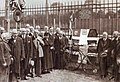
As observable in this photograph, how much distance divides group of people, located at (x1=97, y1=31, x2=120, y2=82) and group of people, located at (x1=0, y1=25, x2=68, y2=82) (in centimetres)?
229

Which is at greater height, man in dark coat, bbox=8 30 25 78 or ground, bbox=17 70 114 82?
man in dark coat, bbox=8 30 25 78

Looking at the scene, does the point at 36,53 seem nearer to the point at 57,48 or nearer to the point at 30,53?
the point at 30,53

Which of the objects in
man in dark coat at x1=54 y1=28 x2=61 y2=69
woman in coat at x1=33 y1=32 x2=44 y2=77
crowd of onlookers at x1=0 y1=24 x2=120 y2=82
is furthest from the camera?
man in dark coat at x1=54 y1=28 x2=61 y2=69

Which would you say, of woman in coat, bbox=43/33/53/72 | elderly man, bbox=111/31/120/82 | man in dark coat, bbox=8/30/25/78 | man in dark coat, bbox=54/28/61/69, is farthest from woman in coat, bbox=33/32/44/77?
elderly man, bbox=111/31/120/82

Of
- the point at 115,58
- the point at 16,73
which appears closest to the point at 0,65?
the point at 16,73

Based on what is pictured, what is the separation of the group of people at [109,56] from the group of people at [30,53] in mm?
2292

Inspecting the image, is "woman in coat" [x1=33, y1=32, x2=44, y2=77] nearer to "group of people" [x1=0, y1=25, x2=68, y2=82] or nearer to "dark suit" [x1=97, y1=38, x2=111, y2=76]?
"group of people" [x1=0, y1=25, x2=68, y2=82]

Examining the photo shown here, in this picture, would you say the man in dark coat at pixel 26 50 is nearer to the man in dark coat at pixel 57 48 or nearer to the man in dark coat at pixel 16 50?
the man in dark coat at pixel 16 50

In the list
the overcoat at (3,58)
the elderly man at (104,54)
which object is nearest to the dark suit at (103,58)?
the elderly man at (104,54)

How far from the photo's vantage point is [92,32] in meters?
14.1

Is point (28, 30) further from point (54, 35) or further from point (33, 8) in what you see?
point (33, 8)

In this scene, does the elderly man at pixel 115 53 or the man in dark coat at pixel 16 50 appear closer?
the elderly man at pixel 115 53

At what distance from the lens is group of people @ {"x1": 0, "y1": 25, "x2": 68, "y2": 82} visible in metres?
8.84

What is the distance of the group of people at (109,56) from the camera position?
9781mm
